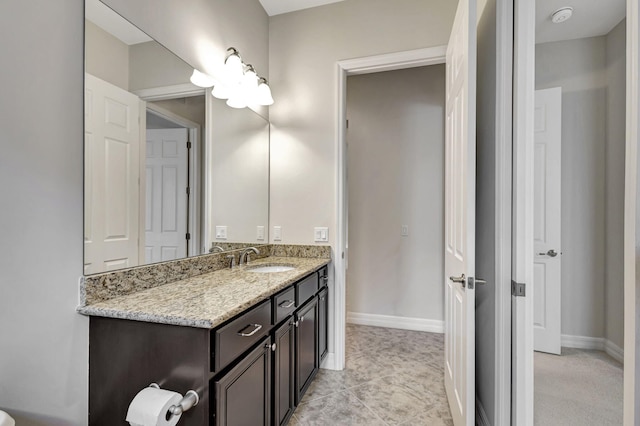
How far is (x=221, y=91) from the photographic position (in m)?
2.08

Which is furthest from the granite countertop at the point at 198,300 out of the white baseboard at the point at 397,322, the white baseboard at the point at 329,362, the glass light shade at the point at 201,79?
the white baseboard at the point at 397,322

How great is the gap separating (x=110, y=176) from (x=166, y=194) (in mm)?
344

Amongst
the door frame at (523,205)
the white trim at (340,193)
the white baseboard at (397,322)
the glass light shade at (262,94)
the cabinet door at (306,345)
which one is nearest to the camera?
the door frame at (523,205)

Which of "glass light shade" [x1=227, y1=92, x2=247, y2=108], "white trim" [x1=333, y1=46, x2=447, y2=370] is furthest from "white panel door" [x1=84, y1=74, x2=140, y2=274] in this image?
"white trim" [x1=333, y1=46, x2=447, y2=370]

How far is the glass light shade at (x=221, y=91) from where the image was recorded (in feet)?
6.61

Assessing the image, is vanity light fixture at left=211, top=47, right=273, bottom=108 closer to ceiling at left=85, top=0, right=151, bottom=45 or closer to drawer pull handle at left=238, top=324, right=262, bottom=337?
ceiling at left=85, top=0, right=151, bottom=45

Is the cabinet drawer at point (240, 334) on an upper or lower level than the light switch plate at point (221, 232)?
lower

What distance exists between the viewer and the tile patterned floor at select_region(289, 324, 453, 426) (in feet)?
6.02

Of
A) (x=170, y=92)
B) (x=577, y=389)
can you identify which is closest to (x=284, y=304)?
(x=170, y=92)

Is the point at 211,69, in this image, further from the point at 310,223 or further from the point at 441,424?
the point at 441,424

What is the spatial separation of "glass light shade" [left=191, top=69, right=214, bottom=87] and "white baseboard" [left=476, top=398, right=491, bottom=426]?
2472 mm

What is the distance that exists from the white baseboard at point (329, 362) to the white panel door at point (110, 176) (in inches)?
65.6

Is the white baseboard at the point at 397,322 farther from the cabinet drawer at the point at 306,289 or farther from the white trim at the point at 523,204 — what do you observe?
the white trim at the point at 523,204

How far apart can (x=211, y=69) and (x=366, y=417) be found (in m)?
2.38
